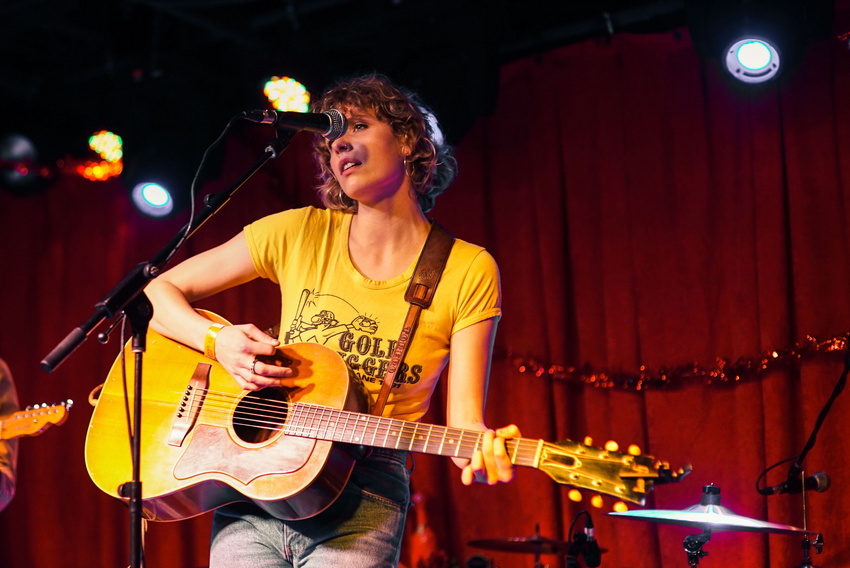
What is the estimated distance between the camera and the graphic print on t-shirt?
2.86 meters

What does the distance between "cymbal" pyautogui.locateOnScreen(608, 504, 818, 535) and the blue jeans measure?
1.54m

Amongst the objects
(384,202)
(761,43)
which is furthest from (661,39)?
(384,202)

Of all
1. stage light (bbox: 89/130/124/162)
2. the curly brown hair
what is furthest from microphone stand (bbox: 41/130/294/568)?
stage light (bbox: 89/130/124/162)

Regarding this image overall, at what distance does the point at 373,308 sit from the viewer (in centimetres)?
295

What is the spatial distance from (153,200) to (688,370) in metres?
4.14

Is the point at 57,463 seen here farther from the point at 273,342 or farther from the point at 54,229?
the point at 273,342

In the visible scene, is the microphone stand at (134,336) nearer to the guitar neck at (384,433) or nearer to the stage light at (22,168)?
the guitar neck at (384,433)

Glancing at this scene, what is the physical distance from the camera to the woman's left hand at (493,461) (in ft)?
7.77

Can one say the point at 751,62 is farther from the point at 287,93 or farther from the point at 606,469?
the point at 606,469

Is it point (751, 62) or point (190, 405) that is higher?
point (751, 62)

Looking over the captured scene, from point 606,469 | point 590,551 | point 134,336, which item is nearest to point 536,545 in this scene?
point 590,551

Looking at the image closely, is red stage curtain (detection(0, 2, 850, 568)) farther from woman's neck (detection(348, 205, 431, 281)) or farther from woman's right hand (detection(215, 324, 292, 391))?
woman's right hand (detection(215, 324, 292, 391))

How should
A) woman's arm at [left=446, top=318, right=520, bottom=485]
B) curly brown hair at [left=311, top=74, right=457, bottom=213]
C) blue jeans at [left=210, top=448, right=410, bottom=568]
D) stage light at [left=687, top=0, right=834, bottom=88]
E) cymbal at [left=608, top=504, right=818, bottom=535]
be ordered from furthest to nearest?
stage light at [left=687, top=0, right=834, bottom=88], cymbal at [left=608, top=504, right=818, bottom=535], curly brown hair at [left=311, top=74, right=457, bottom=213], woman's arm at [left=446, top=318, right=520, bottom=485], blue jeans at [left=210, top=448, right=410, bottom=568]

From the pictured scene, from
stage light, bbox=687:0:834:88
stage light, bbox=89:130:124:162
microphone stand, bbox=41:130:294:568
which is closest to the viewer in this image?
microphone stand, bbox=41:130:294:568
